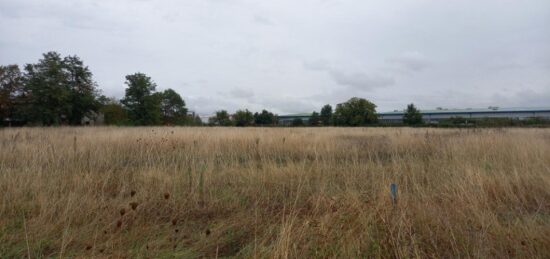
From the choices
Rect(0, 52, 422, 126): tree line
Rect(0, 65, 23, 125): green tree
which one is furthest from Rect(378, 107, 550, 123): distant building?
Rect(0, 65, 23, 125): green tree

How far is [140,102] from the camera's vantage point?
5312 cm

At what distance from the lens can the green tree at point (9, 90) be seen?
44.8 metres

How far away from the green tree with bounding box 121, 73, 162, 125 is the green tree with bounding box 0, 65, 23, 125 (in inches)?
552

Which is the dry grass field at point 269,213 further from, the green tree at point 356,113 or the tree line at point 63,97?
the green tree at point 356,113

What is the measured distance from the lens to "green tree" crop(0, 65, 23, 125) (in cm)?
4480

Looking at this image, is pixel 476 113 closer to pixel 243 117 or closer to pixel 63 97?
pixel 243 117

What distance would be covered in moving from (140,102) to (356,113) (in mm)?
49452

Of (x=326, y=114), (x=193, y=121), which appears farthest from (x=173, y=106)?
(x=326, y=114)

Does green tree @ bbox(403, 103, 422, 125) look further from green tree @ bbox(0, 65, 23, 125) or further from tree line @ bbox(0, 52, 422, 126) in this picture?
green tree @ bbox(0, 65, 23, 125)

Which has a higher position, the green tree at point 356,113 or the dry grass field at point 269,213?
the green tree at point 356,113

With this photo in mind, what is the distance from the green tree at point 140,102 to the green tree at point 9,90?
1403cm

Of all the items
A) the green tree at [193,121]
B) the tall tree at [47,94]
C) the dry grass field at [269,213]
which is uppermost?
the tall tree at [47,94]

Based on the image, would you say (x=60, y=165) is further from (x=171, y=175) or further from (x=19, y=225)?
(x=19, y=225)

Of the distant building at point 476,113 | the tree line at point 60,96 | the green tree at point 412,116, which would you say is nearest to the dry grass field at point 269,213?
the tree line at point 60,96
